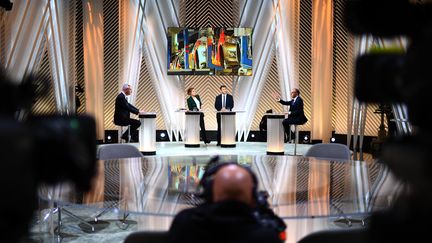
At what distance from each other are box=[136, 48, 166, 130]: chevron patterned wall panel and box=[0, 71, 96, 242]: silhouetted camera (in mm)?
11020

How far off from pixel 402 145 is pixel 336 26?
10956mm

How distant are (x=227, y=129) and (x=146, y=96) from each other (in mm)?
2699

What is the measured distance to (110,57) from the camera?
11.6 m

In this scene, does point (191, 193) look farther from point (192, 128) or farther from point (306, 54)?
point (306, 54)

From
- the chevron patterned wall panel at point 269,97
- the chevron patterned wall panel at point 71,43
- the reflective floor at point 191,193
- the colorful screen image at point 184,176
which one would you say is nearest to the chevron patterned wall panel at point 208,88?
the chevron patterned wall panel at point 269,97

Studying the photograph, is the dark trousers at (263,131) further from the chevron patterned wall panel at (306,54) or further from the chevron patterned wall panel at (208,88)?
the chevron patterned wall panel at (208,88)

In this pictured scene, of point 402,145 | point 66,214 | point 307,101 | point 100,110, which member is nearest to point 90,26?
point 100,110

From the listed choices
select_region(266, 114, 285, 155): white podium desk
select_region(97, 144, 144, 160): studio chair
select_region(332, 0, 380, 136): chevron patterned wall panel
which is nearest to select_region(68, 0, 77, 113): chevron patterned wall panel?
select_region(266, 114, 285, 155): white podium desk

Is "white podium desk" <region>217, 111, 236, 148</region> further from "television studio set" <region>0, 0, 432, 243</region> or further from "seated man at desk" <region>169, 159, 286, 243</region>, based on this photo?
"seated man at desk" <region>169, 159, 286, 243</region>

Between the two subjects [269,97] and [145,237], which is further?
[269,97]

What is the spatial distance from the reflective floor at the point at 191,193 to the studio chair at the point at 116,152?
0.45 m

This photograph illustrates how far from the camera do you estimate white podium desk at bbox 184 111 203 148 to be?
10375 mm

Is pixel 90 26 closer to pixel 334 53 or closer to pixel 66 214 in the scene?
pixel 334 53

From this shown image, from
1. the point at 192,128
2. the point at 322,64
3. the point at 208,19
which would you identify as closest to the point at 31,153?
the point at 192,128
